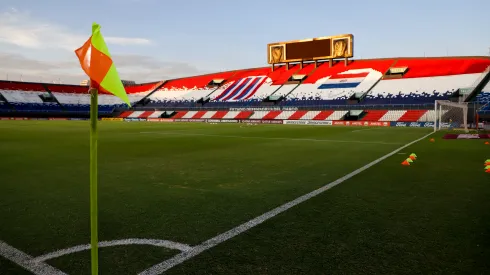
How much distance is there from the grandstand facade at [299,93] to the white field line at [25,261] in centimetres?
4148

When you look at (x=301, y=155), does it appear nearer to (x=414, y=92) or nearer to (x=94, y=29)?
(x=94, y=29)

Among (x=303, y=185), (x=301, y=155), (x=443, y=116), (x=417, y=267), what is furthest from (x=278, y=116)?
(x=417, y=267)

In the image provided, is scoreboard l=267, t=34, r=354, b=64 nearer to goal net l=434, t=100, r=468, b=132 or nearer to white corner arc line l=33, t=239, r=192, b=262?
goal net l=434, t=100, r=468, b=132

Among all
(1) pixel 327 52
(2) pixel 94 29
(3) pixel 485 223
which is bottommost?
(3) pixel 485 223

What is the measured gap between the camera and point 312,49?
5791cm

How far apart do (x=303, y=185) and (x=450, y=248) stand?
3.06 m

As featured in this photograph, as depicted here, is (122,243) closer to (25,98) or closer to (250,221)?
(250,221)

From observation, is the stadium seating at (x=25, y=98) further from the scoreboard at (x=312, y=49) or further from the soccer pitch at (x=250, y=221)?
the soccer pitch at (x=250, y=221)

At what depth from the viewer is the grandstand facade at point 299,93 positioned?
4381cm

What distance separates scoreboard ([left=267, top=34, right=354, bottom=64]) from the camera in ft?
182

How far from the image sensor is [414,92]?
45.4m

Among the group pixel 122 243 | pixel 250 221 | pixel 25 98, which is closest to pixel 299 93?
pixel 25 98

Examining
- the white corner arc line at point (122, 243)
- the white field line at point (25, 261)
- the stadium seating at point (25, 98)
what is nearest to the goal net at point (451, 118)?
the white corner arc line at point (122, 243)

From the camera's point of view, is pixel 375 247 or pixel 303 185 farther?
pixel 303 185
